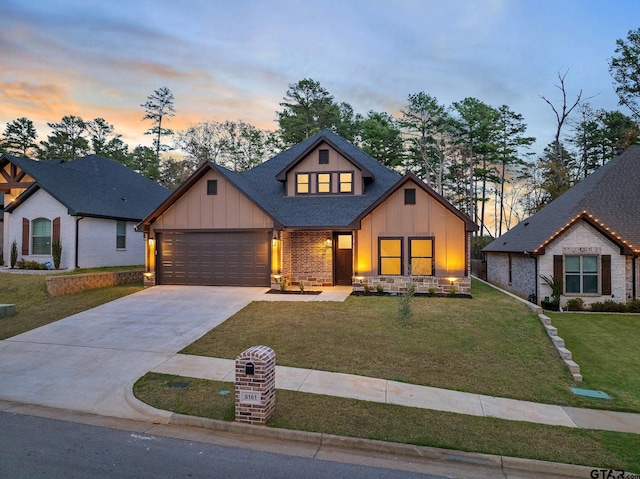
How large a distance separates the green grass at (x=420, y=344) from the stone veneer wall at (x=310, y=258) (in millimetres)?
4430

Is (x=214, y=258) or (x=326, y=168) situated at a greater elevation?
(x=326, y=168)

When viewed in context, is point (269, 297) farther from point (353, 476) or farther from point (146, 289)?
point (353, 476)

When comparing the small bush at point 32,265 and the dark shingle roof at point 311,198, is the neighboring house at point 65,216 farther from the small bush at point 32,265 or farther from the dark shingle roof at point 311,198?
the dark shingle roof at point 311,198

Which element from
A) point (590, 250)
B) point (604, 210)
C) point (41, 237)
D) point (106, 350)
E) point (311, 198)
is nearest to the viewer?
point (106, 350)

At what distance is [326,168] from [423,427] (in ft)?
49.8

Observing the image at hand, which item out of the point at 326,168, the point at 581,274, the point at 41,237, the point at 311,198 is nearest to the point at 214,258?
the point at 311,198

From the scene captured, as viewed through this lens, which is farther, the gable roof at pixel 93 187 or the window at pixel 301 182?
the window at pixel 301 182

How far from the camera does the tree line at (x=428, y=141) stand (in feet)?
121

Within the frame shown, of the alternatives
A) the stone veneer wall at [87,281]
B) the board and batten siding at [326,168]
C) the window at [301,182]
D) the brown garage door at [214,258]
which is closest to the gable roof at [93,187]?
the stone veneer wall at [87,281]

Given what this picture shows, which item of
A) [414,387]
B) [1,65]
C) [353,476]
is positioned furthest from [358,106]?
[353,476]

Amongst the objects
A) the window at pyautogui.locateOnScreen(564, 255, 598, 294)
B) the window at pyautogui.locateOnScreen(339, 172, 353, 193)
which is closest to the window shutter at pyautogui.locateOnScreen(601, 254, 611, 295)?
the window at pyautogui.locateOnScreen(564, 255, 598, 294)

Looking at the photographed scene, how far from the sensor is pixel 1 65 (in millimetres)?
17078

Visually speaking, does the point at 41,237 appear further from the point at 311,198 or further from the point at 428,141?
the point at 428,141

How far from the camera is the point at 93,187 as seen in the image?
71.7 ft
